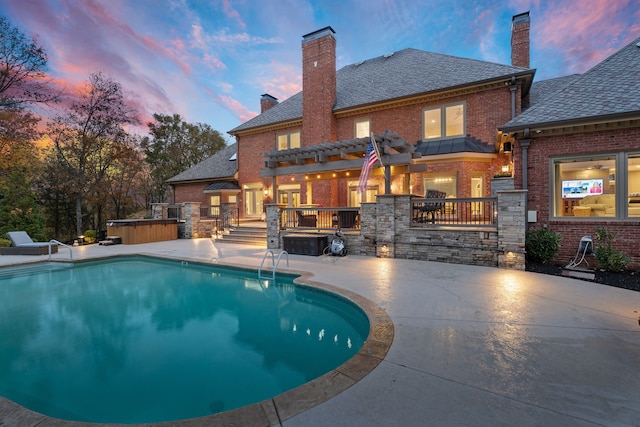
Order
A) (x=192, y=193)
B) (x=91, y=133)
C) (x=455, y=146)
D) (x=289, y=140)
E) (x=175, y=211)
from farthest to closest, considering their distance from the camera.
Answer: (x=192, y=193), (x=91, y=133), (x=175, y=211), (x=289, y=140), (x=455, y=146)

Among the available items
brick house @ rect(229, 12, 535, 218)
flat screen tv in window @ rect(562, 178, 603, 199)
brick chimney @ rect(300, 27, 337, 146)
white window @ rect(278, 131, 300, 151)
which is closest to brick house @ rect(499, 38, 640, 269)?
flat screen tv in window @ rect(562, 178, 603, 199)

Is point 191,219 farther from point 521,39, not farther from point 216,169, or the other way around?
point 521,39

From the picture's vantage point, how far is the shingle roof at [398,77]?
1310 centimetres

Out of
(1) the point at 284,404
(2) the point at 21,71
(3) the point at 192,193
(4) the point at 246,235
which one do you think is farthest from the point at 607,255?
(2) the point at 21,71

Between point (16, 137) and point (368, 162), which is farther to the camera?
point (16, 137)

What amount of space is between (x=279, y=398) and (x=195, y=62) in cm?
2304

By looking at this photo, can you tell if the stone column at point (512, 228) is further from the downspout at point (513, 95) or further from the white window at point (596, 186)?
the downspout at point (513, 95)

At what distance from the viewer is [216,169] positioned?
21.0m

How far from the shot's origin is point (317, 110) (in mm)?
15984

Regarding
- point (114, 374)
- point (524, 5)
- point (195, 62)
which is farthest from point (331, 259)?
point (195, 62)

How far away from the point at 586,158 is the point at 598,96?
175 cm

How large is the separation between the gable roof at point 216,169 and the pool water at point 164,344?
43.1ft

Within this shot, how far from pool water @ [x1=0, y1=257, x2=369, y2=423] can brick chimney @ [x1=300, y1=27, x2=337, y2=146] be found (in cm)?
1054

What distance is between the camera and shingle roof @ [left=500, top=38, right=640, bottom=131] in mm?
7535
